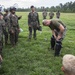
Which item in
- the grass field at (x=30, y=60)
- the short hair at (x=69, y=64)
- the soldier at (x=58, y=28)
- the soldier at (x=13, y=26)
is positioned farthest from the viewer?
the soldier at (x=13, y=26)

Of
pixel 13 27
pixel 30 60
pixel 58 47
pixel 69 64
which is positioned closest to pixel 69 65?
pixel 69 64

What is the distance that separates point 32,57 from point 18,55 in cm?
65

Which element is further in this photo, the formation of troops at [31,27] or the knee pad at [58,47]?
the knee pad at [58,47]

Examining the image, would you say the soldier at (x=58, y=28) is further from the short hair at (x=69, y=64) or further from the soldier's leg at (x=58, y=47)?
the short hair at (x=69, y=64)

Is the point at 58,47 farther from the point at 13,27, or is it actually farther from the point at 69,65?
the point at 69,65

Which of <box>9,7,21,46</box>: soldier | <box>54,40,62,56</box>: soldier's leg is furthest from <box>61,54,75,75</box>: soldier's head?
<box>9,7,21,46</box>: soldier

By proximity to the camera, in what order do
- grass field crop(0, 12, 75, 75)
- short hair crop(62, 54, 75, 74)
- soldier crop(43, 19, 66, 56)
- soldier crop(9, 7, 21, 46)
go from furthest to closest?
1. soldier crop(9, 7, 21, 46)
2. soldier crop(43, 19, 66, 56)
3. grass field crop(0, 12, 75, 75)
4. short hair crop(62, 54, 75, 74)

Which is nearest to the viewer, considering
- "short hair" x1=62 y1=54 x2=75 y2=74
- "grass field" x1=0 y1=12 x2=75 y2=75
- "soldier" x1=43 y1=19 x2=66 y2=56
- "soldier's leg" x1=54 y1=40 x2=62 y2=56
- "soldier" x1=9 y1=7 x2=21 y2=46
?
"short hair" x1=62 y1=54 x2=75 y2=74

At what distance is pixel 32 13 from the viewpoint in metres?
13.3

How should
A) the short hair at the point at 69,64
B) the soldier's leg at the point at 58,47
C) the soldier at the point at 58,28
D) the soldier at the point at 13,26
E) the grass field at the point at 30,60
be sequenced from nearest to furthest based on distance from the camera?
the short hair at the point at 69,64 < the grass field at the point at 30,60 < the soldier at the point at 58,28 < the soldier's leg at the point at 58,47 < the soldier at the point at 13,26

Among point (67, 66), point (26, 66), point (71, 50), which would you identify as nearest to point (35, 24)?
point (71, 50)

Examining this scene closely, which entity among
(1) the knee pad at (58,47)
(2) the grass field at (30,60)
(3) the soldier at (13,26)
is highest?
(3) the soldier at (13,26)

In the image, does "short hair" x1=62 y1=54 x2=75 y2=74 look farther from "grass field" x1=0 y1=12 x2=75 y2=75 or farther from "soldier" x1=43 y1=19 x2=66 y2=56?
"soldier" x1=43 y1=19 x2=66 y2=56

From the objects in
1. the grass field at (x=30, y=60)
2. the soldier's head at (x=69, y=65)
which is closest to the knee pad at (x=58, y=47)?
the grass field at (x=30, y=60)
